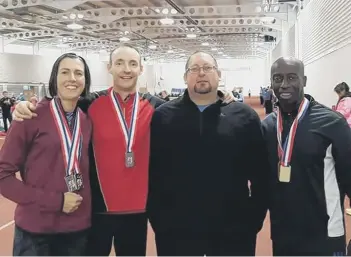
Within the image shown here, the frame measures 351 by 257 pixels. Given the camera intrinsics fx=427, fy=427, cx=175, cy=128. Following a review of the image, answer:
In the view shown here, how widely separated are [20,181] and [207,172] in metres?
1.03

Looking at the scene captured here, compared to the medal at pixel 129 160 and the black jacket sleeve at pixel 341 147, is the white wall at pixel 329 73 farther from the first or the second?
the medal at pixel 129 160

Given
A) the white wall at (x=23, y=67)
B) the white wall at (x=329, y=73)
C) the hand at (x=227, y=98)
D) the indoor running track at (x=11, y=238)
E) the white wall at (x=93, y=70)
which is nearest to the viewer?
the hand at (x=227, y=98)

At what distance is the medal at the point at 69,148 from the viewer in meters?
2.24

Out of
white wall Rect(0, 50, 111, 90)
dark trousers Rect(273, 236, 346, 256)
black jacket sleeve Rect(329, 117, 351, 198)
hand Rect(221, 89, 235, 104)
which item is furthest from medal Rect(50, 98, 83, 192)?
white wall Rect(0, 50, 111, 90)

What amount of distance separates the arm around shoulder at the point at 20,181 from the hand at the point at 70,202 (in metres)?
0.02

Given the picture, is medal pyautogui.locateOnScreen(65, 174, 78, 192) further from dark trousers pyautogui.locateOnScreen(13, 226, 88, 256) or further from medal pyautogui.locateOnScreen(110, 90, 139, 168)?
medal pyautogui.locateOnScreen(110, 90, 139, 168)

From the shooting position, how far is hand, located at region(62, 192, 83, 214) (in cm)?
220

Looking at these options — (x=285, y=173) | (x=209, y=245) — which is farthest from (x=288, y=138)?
(x=209, y=245)

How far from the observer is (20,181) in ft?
7.23

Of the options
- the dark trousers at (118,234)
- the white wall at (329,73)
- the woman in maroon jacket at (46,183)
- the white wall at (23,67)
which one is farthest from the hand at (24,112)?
the white wall at (23,67)

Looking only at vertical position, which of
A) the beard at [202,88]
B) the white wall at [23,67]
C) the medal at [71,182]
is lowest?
the medal at [71,182]

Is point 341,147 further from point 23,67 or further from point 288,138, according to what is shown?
point 23,67

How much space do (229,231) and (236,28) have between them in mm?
21892

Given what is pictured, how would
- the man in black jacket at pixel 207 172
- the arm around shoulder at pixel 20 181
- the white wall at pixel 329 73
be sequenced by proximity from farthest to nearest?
the white wall at pixel 329 73 < the man in black jacket at pixel 207 172 < the arm around shoulder at pixel 20 181
